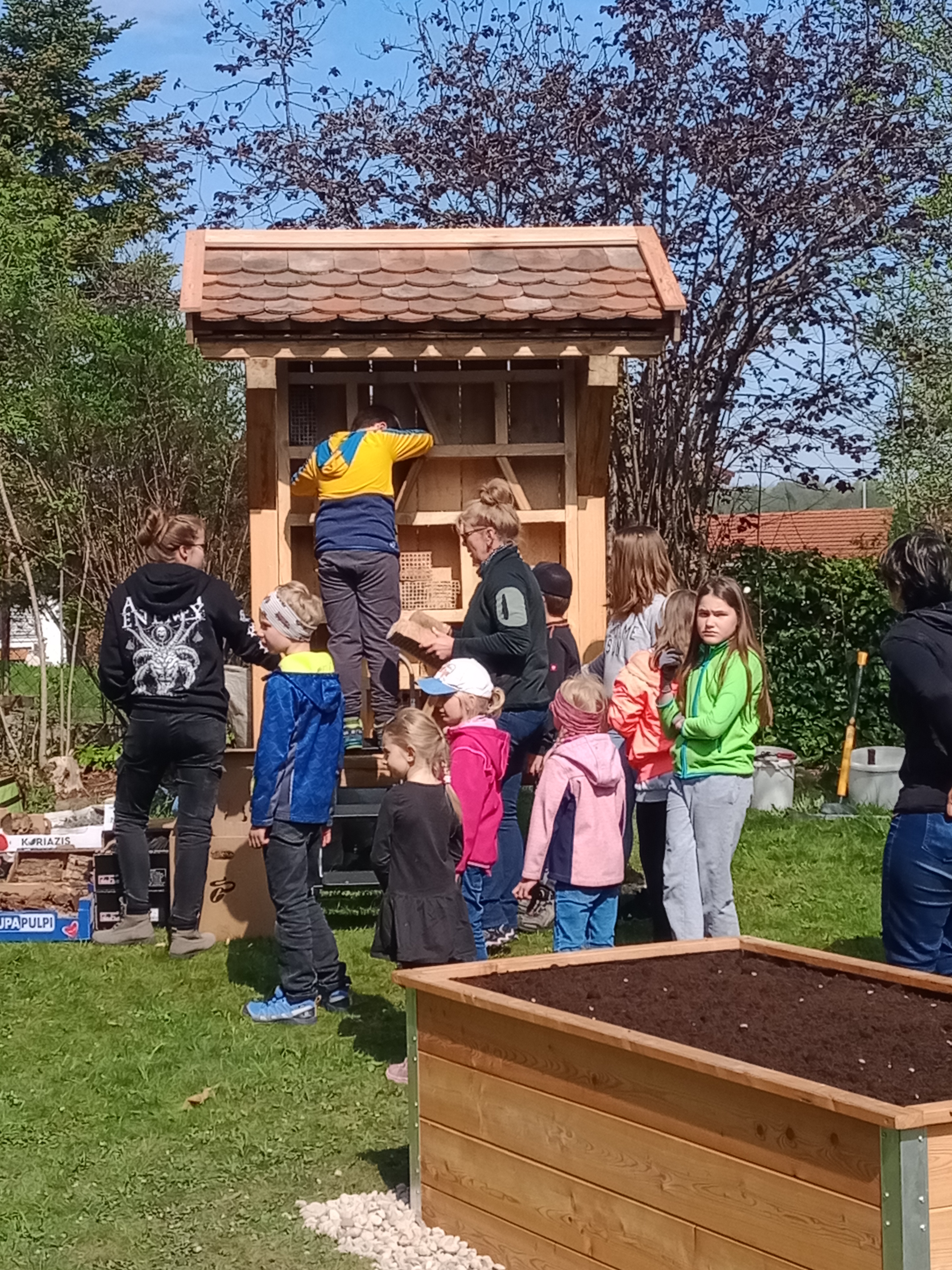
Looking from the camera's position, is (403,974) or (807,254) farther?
(807,254)

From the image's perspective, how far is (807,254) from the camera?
13828 mm

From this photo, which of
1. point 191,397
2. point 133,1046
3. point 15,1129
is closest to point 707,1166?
point 15,1129

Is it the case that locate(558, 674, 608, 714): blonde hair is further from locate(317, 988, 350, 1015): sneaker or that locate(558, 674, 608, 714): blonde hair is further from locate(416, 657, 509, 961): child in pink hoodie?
locate(317, 988, 350, 1015): sneaker

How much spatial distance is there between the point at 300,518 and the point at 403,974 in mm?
4835

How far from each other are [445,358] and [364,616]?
57.6 inches

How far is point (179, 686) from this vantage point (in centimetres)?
746

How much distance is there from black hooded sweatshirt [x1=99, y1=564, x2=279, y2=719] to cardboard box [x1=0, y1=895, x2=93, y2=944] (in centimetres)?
114

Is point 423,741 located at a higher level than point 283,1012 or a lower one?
higher

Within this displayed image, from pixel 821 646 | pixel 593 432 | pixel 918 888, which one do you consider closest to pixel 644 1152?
pixel 918 888

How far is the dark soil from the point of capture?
3.66 meters

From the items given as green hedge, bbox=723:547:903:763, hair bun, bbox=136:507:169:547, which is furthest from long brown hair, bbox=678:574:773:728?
green hedge, bbox=723:547:903:763

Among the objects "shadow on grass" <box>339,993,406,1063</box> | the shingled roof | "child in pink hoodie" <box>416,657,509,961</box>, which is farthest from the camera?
the shingled roof

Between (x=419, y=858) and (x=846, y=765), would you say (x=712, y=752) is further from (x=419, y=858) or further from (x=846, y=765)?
(x=846, y=765)

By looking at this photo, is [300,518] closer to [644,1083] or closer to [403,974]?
[403,974]
